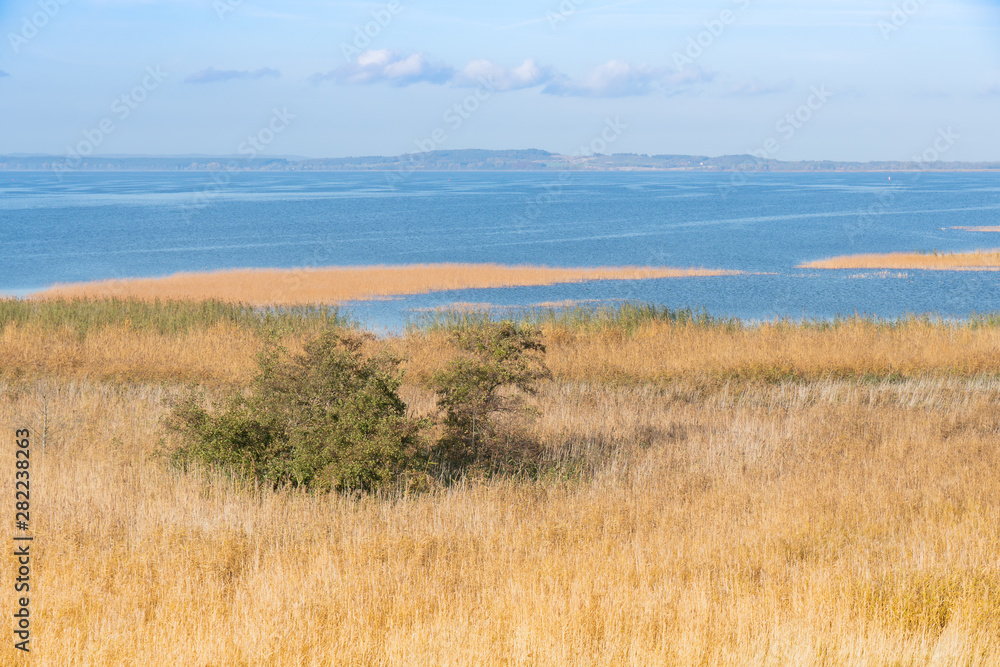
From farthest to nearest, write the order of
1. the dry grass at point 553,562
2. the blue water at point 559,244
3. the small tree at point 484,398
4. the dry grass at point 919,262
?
the dry grass at point 919,262 < the blue water at point 559,244 < the small tree at point 484,398 < the dry grass at point 553,562

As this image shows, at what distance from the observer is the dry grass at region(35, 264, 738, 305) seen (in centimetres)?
3688

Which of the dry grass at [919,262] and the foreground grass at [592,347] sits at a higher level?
the dry grass at [919,262]

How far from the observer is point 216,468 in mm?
10984

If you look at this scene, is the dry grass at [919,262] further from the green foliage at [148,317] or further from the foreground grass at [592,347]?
the green foliage at [148,317]

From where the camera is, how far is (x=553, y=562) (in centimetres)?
812

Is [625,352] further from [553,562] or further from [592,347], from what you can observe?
[553,562]

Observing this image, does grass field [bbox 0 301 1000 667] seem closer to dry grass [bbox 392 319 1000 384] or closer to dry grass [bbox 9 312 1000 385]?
dry grass [bbox 9 312 1000 385]

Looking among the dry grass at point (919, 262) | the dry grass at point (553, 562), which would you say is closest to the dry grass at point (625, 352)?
the dry grass at point (553, 562)

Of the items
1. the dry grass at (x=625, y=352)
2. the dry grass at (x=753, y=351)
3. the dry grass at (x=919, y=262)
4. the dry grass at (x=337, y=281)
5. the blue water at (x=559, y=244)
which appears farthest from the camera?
the dry grass at (x=919, y=262)

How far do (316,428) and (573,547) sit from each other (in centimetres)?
378

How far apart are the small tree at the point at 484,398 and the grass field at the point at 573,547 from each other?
0.99 metres

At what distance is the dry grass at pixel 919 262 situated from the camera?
47.0 meters

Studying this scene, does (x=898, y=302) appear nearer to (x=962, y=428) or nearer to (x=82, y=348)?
(x=962, y=428)

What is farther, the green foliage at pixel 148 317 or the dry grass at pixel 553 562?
the green foliage at pixel 148 317
